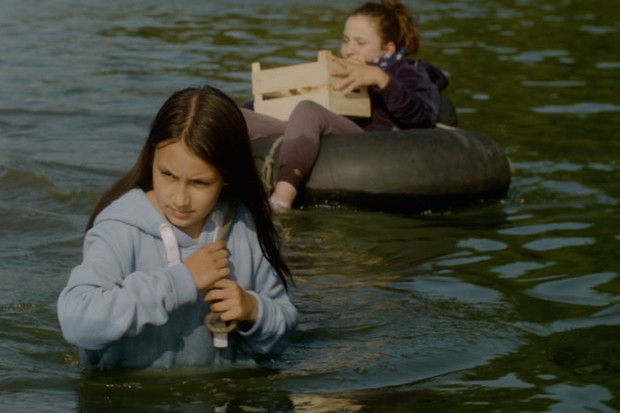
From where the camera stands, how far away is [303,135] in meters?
10.6

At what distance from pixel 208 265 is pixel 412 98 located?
226 inches

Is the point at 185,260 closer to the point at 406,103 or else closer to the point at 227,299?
the point at 227,299

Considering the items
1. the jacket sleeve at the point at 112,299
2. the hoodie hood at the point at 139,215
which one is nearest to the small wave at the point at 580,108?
the hoodie hood at the point at 139,215

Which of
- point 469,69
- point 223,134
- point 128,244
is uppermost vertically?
point 223,134

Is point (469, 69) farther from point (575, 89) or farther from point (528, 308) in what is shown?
point (528, 308)

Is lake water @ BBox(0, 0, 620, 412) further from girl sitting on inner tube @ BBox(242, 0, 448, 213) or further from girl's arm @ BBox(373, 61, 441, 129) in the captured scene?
girl's arm @ BBox(373, 61, 441, 129)

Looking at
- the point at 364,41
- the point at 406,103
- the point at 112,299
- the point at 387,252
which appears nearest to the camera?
the point at 112,299

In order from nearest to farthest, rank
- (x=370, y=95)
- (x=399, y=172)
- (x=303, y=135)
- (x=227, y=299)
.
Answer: (x=227, y=299) < (x=303, y=135) < (x=399, y=172) < (x=370, y=95)

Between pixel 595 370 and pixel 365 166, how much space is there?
170 inches

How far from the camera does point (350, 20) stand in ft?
37.9

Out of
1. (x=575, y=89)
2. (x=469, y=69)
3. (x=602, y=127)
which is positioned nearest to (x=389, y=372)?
(x=602, y=127)

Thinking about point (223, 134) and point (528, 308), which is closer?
point (223, 134)

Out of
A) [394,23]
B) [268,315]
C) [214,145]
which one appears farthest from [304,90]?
[214,145]

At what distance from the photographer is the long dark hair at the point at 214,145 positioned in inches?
226
